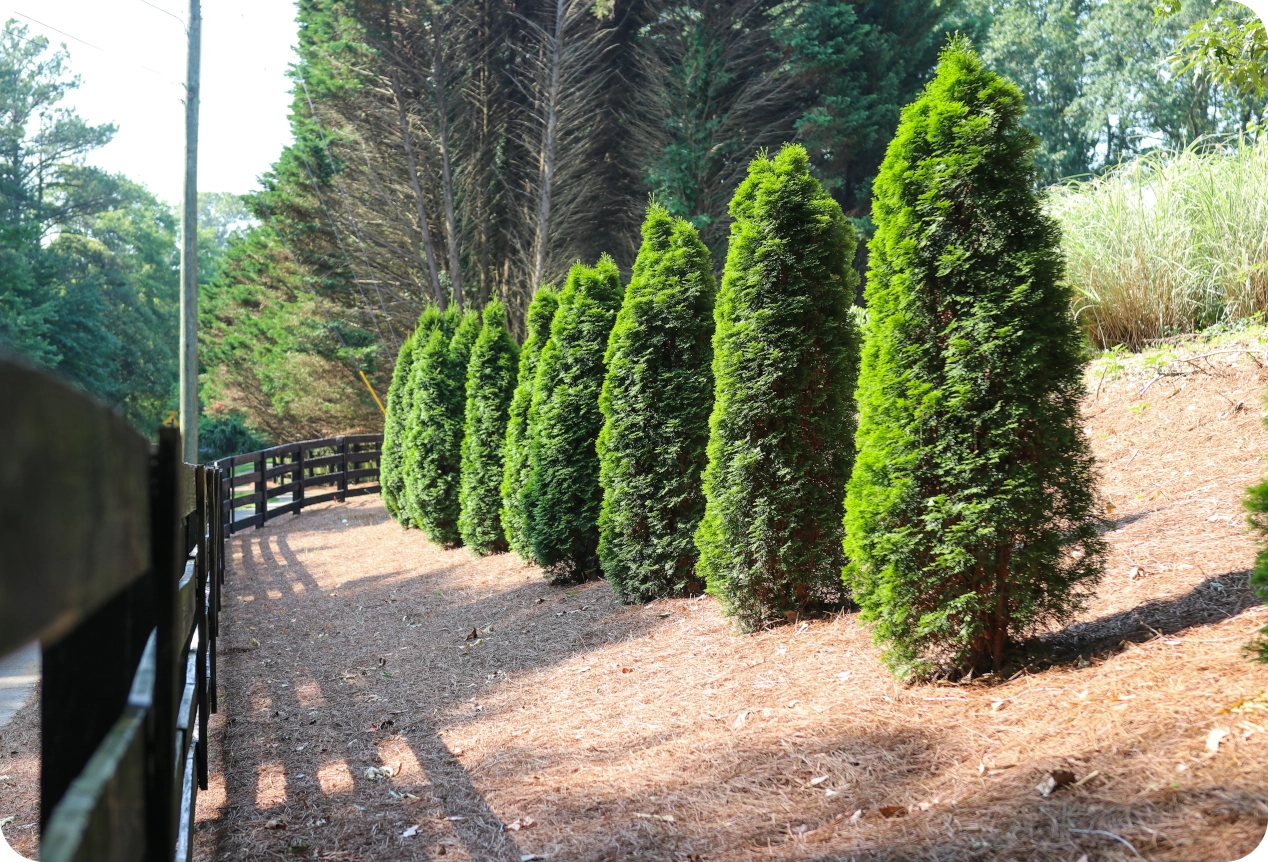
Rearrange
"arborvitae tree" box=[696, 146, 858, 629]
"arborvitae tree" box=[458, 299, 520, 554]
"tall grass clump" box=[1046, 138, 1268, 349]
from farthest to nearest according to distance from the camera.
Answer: "arborvitae tree" box=[458, 299, 520, 554] → "tall grass clump" box=[1046, 138, 1268, 349] → "arborvitae tree" box=[696, 146, 858, 629]

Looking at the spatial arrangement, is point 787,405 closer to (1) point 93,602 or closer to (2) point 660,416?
(2) point 660,416

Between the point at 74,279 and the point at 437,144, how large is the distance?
22335 mm

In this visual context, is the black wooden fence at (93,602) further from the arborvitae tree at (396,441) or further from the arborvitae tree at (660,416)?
the arborvitae tree at (396,441)

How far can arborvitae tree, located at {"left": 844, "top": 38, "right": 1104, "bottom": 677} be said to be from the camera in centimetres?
443

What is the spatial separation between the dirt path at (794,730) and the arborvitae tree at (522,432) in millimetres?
2569

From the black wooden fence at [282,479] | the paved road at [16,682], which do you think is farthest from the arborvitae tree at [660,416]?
the black wooden fence at [282,479]

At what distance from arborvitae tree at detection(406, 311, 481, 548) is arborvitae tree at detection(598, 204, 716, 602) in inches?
224

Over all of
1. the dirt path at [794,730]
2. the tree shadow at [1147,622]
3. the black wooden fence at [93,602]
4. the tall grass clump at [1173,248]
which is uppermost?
the tall grass clump at [1173,248]

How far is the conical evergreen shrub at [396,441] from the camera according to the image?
15.8 m

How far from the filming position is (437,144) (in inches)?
885

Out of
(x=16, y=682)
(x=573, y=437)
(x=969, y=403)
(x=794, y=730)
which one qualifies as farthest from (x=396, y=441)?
(x=969, y=403)

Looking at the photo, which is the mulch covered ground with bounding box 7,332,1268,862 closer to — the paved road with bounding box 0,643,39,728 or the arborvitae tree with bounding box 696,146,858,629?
the arborvitae tree with bounding box 696,146,858,629

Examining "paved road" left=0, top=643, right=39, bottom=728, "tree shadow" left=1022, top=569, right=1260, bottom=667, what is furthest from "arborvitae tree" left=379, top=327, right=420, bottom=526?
"tree shadow" left=1022, top=569, right=1260, bottom=667

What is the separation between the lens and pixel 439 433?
14.1 metres
